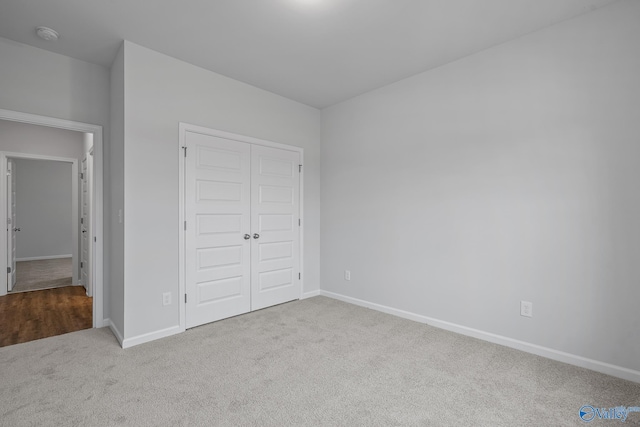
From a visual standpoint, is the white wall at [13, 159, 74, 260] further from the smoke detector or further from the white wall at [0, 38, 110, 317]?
the smoke detector

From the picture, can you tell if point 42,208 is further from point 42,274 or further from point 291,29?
point 291,29

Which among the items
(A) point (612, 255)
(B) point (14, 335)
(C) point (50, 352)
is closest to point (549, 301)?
(A) point (612, 255)

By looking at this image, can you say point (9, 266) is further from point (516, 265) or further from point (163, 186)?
point (516, 265)

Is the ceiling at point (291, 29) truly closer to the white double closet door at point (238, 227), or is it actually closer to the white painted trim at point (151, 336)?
the white double closet door at point (238, 227)

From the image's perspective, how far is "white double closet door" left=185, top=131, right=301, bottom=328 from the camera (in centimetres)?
322

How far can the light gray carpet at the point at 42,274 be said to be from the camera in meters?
Result: 4.97

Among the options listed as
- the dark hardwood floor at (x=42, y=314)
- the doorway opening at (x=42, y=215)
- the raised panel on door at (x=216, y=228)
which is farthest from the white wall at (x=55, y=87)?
the doorway opening at (x=42, y=215)

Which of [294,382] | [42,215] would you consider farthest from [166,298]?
[42,215]

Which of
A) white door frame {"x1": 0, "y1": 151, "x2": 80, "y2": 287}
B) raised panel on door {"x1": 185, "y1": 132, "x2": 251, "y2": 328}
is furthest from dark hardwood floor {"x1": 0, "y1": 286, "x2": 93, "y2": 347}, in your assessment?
raised panel on door {"x1": 185, "y1": 132, "x2": 251, "y2": 328}

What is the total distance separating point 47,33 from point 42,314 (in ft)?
9.95

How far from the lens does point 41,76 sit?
287 cm

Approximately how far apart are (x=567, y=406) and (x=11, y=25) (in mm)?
4890

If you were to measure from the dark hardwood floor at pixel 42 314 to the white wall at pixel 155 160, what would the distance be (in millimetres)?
1009

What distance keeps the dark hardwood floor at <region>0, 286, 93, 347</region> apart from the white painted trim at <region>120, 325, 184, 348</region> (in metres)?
0.91
